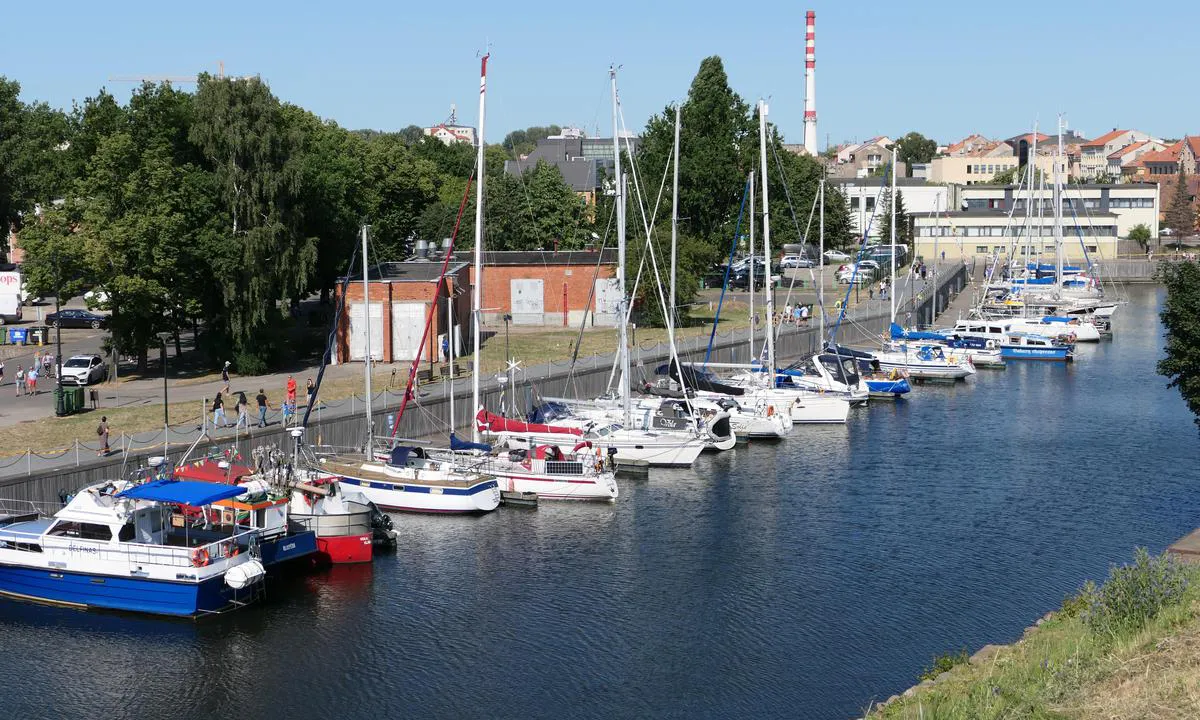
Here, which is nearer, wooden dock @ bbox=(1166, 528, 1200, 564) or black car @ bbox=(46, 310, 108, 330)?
wooden dock @ bbox=(1166, 528, 1200, 564)

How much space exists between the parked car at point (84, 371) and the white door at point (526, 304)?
86.9ft

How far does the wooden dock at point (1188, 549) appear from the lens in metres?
32.2

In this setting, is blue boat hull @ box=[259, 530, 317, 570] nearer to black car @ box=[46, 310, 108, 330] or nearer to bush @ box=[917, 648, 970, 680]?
bush @ box=[917, 648, 970, 680]

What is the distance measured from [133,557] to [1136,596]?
78.5ft

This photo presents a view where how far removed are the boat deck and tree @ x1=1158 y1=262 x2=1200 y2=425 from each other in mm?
23191

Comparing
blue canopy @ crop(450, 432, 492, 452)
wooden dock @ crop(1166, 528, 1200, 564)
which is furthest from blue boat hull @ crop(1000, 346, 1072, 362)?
wooden dock @ crop(1166, 528, 1200, 564)

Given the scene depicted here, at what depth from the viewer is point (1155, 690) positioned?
21.0m

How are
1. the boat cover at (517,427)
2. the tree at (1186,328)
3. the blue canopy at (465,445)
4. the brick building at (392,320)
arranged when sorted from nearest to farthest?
the tree at (1186,328)
the blue canopy at (465,445)
the boat cover at (517,427)
the brick building at (392,320)

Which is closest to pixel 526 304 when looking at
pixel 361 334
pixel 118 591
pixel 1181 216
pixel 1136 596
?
pixel 361 334

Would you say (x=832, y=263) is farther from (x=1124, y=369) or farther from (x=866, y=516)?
(x=866, y=516)

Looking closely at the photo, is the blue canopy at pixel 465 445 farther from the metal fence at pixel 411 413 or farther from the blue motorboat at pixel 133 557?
the blue motorboat at pixel 133 557

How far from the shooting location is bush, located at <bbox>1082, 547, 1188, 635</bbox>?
25.0 metres

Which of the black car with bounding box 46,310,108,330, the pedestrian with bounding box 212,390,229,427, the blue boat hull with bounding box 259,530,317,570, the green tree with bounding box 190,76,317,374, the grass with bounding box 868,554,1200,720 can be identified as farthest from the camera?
the black car with bounding box 46,310,108,330

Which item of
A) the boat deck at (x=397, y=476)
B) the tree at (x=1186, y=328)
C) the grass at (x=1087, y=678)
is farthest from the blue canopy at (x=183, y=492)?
the tree at (x=1186, y=328)
